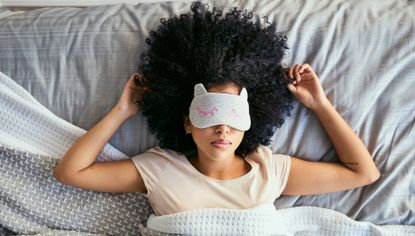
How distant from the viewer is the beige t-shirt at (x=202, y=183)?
1.13 m

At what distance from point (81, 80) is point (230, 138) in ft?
1.44

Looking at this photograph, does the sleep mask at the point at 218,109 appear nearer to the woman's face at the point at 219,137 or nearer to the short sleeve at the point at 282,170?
the woman's face at the point at 219,137

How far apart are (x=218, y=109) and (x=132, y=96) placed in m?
0.26

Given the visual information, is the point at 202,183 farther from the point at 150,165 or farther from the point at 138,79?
the point at 138,79

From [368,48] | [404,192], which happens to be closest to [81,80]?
[368,48]

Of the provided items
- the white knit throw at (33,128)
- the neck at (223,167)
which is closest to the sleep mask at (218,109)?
the neck at (223,167)

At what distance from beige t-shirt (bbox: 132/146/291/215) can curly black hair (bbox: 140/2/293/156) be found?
4 cm

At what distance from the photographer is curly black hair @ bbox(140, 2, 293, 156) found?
3.42ft

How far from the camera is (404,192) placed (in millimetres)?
1169

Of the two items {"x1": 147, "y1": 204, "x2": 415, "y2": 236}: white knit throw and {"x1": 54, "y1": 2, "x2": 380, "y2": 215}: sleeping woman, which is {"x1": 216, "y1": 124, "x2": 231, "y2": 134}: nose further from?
{"x1": 147, "y1": 204, "x2": 415, "y2": 236}: white knit throw

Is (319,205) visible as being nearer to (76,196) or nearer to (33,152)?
(76,196)

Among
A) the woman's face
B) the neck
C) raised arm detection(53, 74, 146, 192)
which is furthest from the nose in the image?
raised arm detection(53, 74, 146, 192)

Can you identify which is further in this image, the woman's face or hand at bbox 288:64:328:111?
hand at bbox 288:64:328:111

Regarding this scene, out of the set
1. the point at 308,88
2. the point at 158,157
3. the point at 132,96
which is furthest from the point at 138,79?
the point at 308,88
